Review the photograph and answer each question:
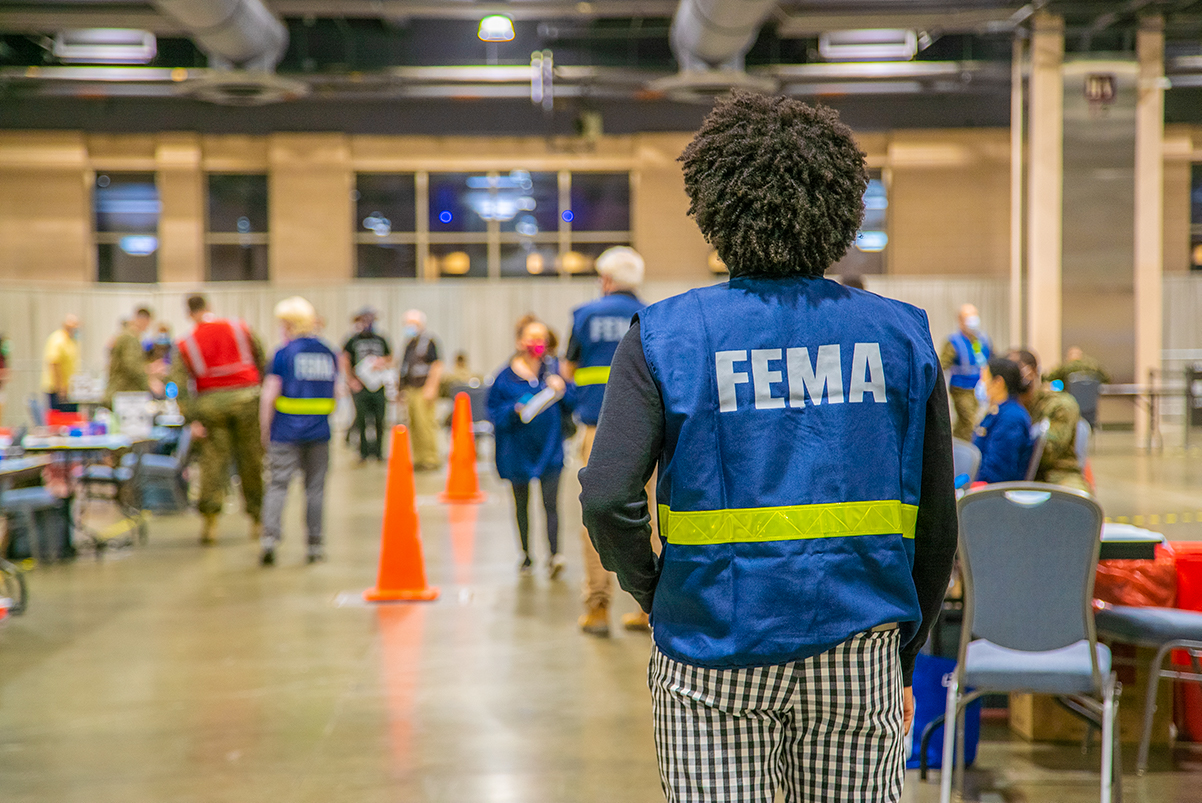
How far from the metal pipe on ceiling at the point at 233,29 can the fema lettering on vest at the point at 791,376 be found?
10691 millimetres

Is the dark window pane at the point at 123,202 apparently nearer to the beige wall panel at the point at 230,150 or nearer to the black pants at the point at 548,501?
the beige wall panel at the point at 230,150

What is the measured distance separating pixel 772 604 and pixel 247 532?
8.09 meters

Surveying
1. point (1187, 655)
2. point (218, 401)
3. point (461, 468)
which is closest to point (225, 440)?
point (218, 401)

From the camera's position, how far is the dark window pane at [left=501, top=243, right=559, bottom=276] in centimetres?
2027

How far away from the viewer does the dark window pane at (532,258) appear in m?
20.3

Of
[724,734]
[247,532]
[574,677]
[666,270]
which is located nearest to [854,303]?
[724,734]

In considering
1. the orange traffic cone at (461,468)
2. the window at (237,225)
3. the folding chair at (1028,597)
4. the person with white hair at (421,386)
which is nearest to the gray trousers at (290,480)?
the orange traffic cone at (461,468)

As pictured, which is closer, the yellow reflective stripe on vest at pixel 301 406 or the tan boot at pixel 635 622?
the tan boot at pixel 635 622

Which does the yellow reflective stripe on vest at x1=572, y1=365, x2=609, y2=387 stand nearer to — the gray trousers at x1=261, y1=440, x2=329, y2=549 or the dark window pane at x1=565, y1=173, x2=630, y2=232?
the gray trousers at x1=261, y1=440, x2=329, y2=549

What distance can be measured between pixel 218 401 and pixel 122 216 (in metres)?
13.5

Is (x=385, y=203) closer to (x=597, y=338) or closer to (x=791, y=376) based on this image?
(x=597, y=338)

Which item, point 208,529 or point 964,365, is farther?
point 964,365

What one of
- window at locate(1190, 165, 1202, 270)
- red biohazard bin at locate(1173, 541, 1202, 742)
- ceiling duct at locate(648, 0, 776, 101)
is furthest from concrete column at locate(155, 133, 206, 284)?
red biohazard bin at locate(1173, 541, 1202, 742)

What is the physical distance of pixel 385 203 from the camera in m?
20.1
